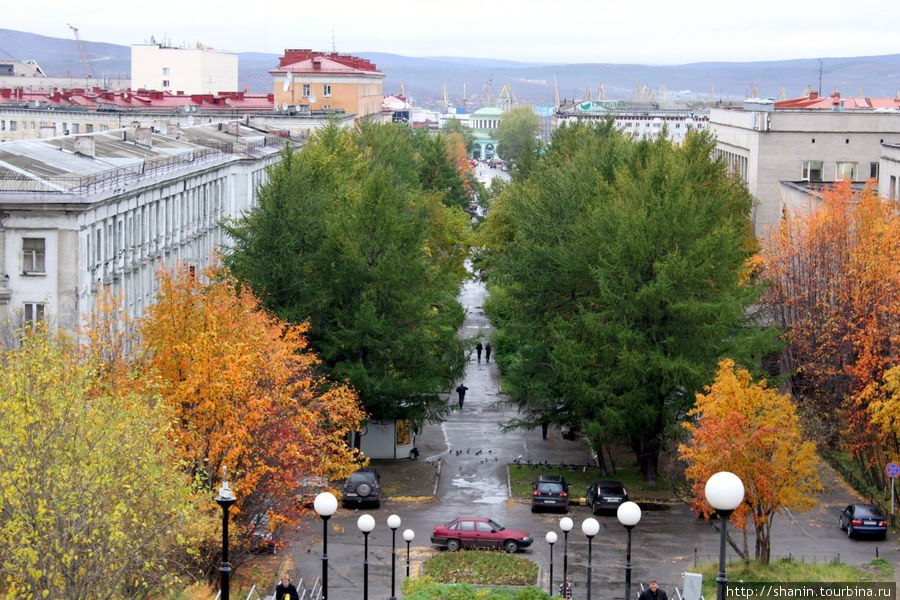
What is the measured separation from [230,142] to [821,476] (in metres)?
47.9

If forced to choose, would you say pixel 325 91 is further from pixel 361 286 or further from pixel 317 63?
pixel 361 286

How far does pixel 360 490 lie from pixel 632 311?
38.2ft

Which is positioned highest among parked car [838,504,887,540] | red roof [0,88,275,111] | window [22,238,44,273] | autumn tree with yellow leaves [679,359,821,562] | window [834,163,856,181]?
red roof [0,88,275,111]

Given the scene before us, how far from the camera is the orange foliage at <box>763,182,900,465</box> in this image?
48000 millimetres

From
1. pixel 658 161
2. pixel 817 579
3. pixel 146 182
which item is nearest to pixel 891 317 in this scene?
pixel 658 161

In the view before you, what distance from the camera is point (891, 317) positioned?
4878 centimetres

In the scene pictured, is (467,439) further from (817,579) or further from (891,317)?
(817,579)

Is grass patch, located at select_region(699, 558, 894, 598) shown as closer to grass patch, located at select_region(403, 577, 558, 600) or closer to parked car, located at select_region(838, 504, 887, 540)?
parked car, located at select_region(838, 504, 887, 540)

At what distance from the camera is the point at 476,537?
41.3m

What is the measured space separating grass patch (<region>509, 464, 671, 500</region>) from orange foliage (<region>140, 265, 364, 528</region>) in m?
9.31

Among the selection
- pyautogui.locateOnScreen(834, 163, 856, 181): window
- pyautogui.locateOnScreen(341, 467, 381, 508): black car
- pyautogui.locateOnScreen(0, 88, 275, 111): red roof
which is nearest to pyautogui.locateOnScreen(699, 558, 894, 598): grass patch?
pyautogui.locateOnScreen(341, 467, 381, 508): black car

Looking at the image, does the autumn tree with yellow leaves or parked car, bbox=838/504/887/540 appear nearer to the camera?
the autumn tree with yellow leaves

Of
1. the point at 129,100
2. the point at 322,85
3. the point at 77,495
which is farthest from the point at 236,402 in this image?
the point at 322,85

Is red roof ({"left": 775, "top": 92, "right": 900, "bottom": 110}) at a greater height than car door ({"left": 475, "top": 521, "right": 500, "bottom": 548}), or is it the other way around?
red roof ({"left": 775, "top": 92, "right": 900, "bottom": 110})
